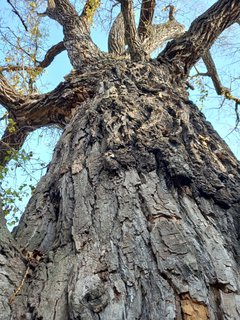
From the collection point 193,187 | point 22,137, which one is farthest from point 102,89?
point 22,137

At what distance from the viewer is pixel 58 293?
4.13 ft

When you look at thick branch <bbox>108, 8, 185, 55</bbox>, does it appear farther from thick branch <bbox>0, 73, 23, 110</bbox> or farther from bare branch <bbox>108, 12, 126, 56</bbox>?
thick branch <bbox>0, 73, 23, 110</bbox>

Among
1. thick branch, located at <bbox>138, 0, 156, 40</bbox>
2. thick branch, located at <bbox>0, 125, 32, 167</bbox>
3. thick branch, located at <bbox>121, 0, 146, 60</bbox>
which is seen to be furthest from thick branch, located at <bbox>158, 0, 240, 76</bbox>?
thick branch, located at <bbox>0, 125, 32, 167</bbox>

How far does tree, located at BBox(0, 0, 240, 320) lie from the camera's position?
3.81 ft

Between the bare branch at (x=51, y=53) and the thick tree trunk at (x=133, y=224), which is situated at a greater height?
the bare branch at (x=51, y=53)

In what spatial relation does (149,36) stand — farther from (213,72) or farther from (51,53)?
(51,53)

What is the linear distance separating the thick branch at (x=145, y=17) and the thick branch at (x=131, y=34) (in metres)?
1.04

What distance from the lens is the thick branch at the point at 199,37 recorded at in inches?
141

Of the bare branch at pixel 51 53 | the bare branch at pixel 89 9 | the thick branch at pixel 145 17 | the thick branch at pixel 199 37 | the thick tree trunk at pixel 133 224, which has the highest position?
the bare branch at pixel 51 53

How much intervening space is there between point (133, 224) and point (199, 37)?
2.73 meters

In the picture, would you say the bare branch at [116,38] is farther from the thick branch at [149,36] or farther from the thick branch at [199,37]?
the thick branch at [199,37]

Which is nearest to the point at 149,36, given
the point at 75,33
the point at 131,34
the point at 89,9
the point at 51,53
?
the point at 89,9

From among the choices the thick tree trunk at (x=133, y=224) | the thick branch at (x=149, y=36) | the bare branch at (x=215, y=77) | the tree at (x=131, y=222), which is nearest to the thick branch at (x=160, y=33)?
the thick branch at (x=149, y=36)

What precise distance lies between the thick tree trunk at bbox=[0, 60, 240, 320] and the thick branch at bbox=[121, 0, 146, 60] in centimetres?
136
